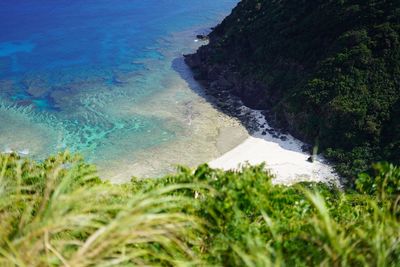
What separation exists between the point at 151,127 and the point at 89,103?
9892mm

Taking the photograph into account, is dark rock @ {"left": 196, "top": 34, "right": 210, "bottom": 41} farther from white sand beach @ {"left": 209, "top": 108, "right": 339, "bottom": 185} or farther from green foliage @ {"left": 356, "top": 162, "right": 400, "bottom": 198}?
green foliage @ {"left": 356, "top": 162, "right": 400, "bottom": 198}

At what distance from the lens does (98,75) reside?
57625 millimetres

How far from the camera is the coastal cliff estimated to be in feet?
122

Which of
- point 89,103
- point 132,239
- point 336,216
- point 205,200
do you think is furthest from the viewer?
point 89,103

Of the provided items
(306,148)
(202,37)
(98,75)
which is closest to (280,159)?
(306,148)

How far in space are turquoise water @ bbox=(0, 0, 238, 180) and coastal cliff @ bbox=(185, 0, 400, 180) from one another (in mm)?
6658

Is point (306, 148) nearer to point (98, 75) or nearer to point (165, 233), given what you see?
point (98, 75)

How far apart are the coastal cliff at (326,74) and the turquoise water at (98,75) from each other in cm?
666

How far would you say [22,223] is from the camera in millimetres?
4762

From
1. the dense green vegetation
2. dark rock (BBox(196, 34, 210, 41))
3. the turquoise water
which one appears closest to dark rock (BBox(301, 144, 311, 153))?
the turquoise water

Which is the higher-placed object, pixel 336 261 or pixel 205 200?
pixel 336 261

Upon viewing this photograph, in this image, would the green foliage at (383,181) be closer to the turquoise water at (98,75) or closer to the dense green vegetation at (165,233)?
the dense green vegetation at (165,233)

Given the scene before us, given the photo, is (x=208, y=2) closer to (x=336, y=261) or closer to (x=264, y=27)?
(x=264, y=27)

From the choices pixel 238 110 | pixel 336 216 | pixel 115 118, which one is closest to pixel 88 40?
pixel 115 118
